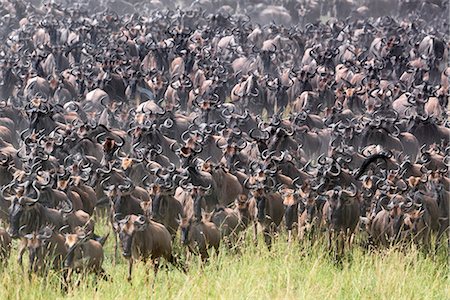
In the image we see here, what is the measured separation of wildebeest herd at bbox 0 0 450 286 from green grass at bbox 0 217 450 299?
0.28 m

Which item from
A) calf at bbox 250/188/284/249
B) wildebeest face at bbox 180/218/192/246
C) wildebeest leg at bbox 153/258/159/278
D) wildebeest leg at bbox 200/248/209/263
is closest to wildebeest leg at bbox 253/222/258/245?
calf at bbox 250/188/284/249

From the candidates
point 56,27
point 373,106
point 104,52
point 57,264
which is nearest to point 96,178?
point 57,264

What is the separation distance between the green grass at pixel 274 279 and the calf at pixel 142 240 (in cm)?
19

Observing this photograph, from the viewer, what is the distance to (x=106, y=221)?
1873 cm

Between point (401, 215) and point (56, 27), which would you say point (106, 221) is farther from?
point (56, 27)

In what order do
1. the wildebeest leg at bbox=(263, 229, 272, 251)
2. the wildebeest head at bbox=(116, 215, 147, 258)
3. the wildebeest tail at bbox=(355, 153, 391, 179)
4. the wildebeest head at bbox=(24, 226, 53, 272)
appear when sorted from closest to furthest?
1. the wildebeest head at bbox=(24, 226, 53, 272)
2. the wildebeest head at bbox=(116, 215, 147, 258)
3. the wildebeest leg at bbox=(263, 229, 272, 251)
4. the wildebeest tail at bbox=(355, 153, 391, 179)

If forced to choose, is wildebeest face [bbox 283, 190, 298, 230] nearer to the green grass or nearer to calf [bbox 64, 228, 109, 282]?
the green grass

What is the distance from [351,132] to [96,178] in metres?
6.99

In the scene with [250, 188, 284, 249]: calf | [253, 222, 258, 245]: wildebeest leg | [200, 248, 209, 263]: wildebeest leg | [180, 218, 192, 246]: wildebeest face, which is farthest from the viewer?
[250, 188, 284, 249]: calf

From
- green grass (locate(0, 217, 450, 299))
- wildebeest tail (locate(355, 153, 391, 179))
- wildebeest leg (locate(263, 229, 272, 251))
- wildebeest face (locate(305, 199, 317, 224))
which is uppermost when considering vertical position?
wildebeest tail (locate(355, 153, 391, 179))

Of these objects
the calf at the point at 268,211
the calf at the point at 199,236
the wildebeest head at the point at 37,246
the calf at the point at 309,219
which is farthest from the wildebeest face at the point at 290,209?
the wildebeest head at the point at 37,246

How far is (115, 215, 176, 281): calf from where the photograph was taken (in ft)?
50.6

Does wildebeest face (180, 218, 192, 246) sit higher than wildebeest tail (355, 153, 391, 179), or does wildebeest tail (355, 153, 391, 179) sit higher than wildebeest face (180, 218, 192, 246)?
wildebeest tail (355, 153, 391, 179)

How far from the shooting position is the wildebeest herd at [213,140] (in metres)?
17.2
